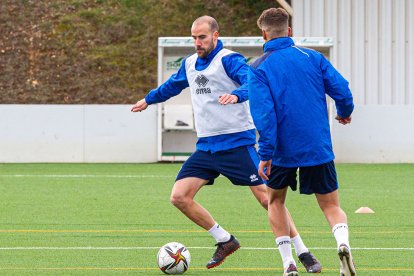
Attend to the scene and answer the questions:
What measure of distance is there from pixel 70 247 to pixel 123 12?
25959mm

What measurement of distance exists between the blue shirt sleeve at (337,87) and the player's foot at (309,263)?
1.33m

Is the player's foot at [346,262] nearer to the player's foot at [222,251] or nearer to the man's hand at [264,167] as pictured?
the man's hand at [264,167]

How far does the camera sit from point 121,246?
37.1 ft

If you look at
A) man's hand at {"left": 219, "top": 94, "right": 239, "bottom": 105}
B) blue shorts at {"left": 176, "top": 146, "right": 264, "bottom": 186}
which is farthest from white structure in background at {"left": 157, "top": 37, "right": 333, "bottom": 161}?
man's hand at {"left": 219, "top": 94, "right": 239, "bottom": 105}

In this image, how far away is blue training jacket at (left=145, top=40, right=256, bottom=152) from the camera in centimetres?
981

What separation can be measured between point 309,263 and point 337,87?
1519 mm

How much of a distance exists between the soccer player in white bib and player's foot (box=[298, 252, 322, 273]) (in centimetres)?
76

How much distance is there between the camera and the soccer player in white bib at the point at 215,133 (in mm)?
9898

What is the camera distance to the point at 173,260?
9.35m

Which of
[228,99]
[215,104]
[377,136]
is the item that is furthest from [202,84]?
[377,136]

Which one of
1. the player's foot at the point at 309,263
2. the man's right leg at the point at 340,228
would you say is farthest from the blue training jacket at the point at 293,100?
the player's foot at the point at 309,263

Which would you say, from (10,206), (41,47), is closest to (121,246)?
(10,206)

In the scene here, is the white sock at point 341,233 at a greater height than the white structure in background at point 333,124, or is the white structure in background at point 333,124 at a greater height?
the white structure in background at point 333,124

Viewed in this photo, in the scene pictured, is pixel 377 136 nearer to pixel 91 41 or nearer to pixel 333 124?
pixel 333 124
